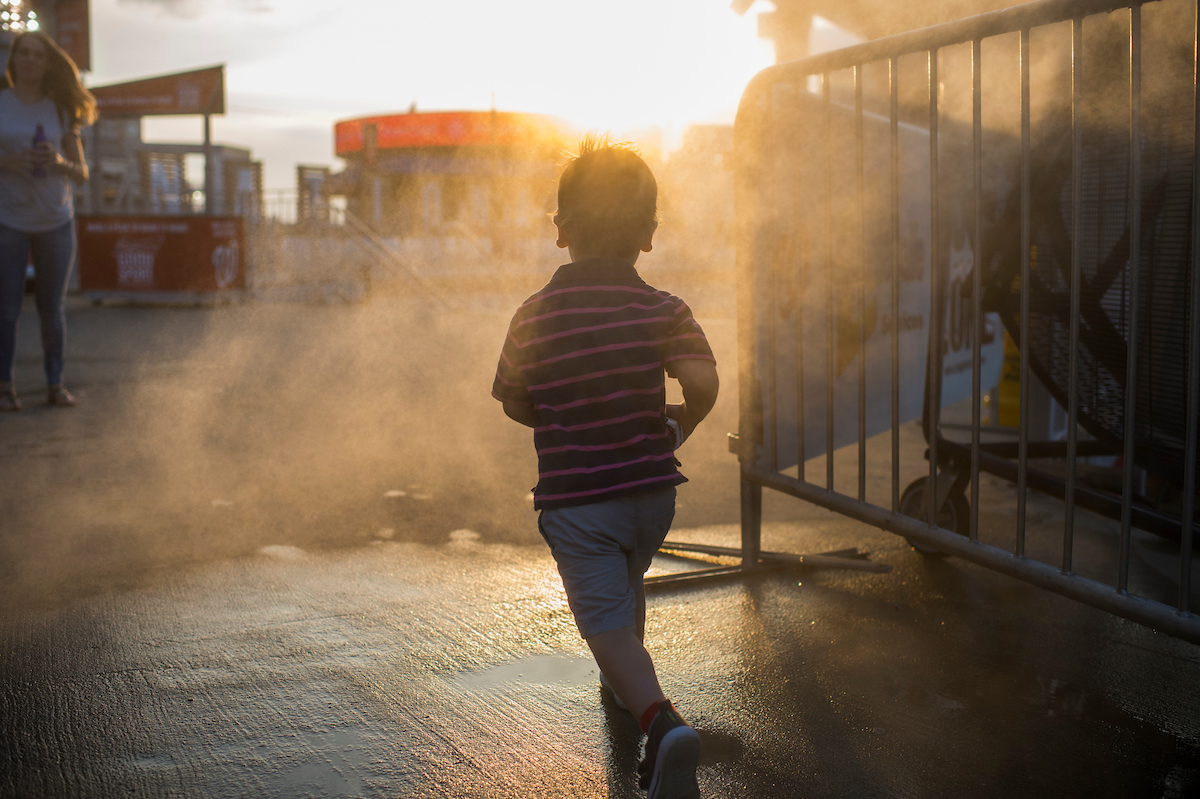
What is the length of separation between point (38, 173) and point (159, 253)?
11.5m

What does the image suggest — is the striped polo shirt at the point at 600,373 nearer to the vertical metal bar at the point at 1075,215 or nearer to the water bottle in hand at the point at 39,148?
the vertical metal bar at the point at 1075,215

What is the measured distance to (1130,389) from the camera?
194 cm

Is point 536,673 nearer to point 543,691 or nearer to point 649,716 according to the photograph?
point 543,691

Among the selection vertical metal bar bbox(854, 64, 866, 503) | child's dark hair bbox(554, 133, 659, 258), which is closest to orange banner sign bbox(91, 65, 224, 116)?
vertical metal bar bbox(854, 64, 866, 503)

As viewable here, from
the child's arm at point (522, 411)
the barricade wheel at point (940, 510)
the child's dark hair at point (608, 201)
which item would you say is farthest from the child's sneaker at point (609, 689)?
the barricade wheel at point (940, 510)

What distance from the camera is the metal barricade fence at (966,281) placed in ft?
7.58

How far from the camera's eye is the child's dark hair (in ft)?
6.04

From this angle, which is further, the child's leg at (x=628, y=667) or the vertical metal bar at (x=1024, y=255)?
the vertical metal bar at (x=1024, y=255)

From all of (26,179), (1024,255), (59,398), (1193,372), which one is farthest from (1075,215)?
(59,398)

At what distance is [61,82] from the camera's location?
5.11 m

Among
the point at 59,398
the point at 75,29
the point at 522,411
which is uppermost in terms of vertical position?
the point at 75,29

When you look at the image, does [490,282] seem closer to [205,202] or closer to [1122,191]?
[205,202]

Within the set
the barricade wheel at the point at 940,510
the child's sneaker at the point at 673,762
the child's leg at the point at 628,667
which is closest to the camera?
the child's sneaker at the point at 673,762

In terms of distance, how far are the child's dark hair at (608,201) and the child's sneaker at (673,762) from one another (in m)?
0.91
